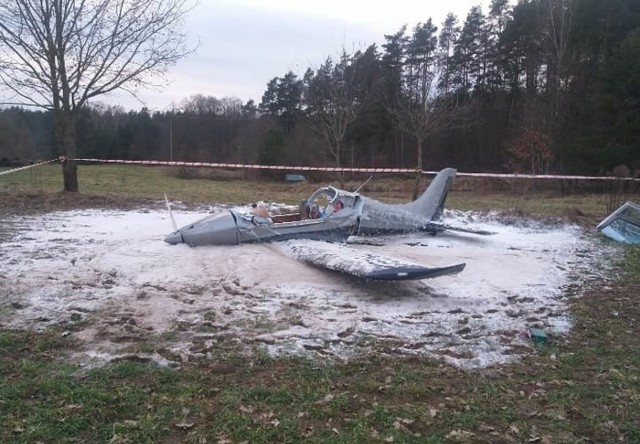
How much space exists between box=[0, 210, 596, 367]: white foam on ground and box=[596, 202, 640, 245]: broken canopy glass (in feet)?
7.89

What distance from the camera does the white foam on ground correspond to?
5715 mm

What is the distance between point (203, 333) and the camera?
569cm

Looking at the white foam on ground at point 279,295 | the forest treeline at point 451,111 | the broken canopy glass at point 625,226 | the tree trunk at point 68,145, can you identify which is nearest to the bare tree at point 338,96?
the forest treeline at point 451,111

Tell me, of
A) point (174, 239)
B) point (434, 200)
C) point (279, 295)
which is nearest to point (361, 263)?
point (279, 295)

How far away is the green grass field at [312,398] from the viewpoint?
3.77 metres

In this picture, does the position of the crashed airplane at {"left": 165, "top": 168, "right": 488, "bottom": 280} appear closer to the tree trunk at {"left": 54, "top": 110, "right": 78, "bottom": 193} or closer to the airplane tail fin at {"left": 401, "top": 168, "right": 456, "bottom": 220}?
the airplane tail fin at {"left": 401, "top": 168, "right": 456, "bottom": 220}

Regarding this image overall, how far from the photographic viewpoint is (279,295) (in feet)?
23.6

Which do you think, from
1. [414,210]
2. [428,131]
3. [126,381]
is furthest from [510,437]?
[428,131]

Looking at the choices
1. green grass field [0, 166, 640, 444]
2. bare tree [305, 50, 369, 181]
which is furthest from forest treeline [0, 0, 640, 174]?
green grass field [0, 166, 640, 444]

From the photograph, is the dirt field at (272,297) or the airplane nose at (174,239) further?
the airplane nose at (174,239)

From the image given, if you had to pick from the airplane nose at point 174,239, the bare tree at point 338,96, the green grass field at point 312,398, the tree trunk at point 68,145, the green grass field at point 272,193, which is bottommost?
the green grass field at point 312,398

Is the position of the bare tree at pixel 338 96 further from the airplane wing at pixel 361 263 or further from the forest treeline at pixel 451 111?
the airplane wing at pixel 361 263

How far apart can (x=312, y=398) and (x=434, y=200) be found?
32.1 feet

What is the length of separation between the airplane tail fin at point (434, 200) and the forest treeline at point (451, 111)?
7989mm
